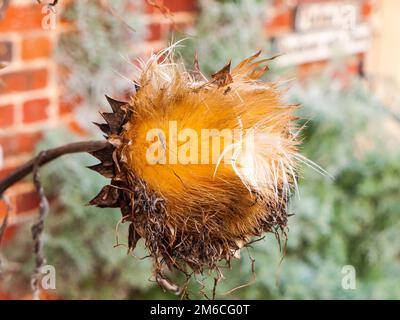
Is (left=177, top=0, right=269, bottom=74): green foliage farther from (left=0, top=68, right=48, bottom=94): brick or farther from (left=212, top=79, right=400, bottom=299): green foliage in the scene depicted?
(left=0, top=68, right=48, bottom=94): brick

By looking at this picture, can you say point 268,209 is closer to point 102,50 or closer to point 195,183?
point 195,183

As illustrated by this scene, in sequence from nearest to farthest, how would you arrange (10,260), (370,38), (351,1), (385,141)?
(10,260) < (385,141) < (351,1) < (370,38)

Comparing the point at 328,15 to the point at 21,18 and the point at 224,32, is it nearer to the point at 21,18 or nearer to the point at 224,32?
the point at 224,32

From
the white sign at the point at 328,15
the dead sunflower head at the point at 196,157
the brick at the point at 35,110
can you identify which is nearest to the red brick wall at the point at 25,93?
the brick at the point at 35,110

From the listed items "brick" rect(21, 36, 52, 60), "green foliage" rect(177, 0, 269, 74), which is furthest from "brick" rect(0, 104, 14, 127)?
"green foliage" rect(177, 0, 269, 74)

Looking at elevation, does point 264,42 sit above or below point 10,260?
above

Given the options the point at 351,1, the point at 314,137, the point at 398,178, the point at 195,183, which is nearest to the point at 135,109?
the point at 195,183

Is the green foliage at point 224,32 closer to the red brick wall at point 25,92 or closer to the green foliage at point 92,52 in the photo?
the green foliage at point 92,52
